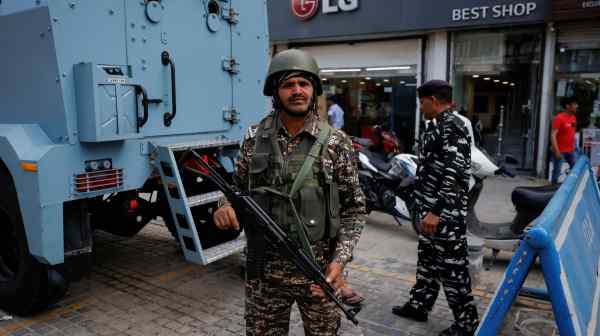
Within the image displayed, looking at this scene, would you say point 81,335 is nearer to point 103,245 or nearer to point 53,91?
point 53,91

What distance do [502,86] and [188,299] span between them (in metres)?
9.70

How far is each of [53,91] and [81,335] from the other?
5.89 ft

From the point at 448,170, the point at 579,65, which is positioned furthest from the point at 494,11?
the point at 448,170

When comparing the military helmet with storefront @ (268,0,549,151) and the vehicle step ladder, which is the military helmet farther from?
storefront @ (268,0,549,151)

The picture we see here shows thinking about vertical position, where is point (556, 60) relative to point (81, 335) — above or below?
above

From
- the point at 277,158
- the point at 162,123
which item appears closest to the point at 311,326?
the point at 277,158

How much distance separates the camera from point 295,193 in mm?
2207

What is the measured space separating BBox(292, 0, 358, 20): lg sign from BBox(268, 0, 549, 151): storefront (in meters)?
0.02

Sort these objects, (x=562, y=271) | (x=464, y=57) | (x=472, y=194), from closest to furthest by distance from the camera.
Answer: (x=562, y=271) < (x=472, y=194) < (x=464, y=57)

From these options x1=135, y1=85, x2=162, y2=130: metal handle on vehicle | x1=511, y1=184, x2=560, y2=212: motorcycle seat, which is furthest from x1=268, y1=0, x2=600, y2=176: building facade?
x1=135, y1=85, x2=162, y2=130: metal handle on vehicle

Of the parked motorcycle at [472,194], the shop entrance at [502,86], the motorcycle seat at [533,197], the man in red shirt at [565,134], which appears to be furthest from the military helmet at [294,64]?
the shop entrance at [502,86]

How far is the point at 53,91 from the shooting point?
3.47 meters

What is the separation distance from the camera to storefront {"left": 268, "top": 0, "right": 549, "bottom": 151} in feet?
35.7

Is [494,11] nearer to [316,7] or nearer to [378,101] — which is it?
[378,101]
